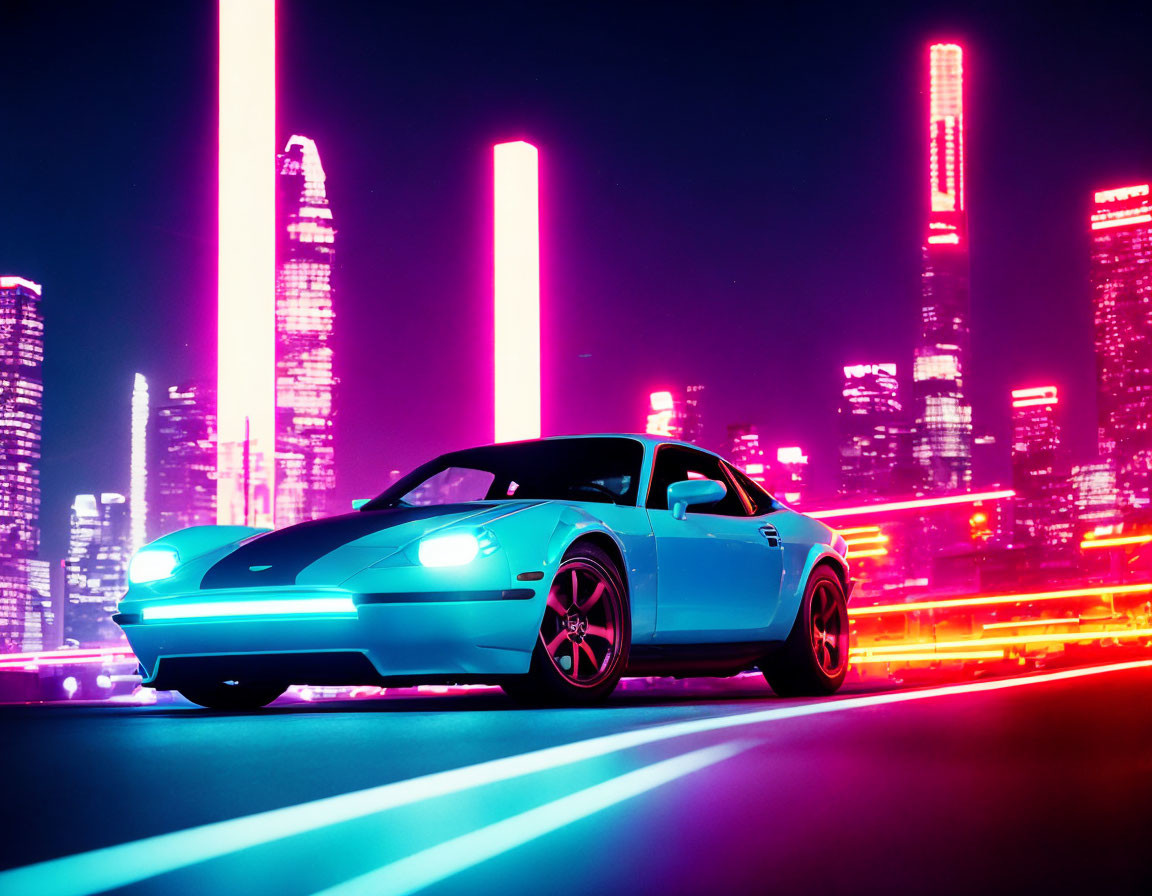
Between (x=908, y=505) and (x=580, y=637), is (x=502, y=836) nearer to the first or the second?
(x=580, y=637)

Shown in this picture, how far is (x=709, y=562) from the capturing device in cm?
822

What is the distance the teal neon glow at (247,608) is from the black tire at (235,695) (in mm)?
860

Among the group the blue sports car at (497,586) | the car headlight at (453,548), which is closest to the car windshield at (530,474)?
the blue sports car at (497,586)

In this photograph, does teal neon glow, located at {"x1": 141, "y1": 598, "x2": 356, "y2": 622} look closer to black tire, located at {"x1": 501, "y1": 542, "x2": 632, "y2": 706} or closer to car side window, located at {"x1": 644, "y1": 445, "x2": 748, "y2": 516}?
black tire, located at {"x1": 501, "y1": 542, "x2": 632, "y2": 706}

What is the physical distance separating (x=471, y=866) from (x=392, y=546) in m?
3.65

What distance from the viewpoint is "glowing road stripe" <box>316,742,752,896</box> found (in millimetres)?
3072

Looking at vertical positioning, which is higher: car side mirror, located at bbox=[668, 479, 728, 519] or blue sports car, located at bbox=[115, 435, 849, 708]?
car side mirror, located at bbox=[668, 479, 728, 519]

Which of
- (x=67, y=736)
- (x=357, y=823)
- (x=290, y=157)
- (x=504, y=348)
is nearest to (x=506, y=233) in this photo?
(x=504, y=348)

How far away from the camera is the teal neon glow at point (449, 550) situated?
670cm

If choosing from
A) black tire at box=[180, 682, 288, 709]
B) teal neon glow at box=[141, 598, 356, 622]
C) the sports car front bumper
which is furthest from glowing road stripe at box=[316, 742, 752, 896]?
black tire at box=[180, 682, 288, 709]

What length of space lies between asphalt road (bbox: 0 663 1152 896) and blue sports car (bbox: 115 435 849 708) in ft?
1.05

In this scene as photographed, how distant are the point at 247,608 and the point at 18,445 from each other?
17349cm

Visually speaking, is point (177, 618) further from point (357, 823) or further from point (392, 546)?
point (357, 823)

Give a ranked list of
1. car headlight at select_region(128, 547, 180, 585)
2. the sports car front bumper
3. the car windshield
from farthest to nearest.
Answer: the car windshield, car headlight at select_region(128, 547, 180, 585), the sports car front bumper
